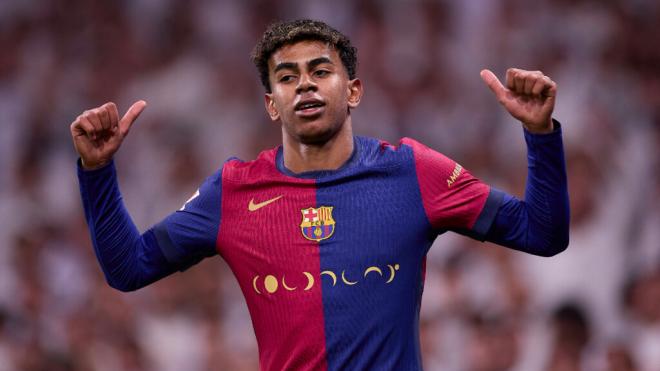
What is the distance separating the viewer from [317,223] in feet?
11.2

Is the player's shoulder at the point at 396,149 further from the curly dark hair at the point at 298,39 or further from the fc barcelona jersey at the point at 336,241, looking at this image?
the curly dark hair at the point at 298,39

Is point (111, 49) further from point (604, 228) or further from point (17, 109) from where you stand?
point (604, 228)

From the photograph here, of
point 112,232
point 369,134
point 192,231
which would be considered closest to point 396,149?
point 192,231

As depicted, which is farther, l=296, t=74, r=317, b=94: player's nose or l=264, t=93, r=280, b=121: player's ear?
l=264, t=93, r=280, b=121: player's ear

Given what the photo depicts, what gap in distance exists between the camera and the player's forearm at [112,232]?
11.3 ft

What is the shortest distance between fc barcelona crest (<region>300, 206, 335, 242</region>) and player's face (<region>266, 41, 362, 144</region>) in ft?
0.71

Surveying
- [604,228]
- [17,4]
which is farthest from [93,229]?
[17,4]

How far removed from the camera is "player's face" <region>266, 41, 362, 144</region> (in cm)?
345

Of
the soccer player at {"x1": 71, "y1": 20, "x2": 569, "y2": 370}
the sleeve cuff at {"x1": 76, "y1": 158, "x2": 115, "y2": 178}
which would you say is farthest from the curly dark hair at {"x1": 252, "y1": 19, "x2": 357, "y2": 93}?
the sleeve cuff at {"x1": 76, "y1": 158, "x2": 115, "y2": 178}

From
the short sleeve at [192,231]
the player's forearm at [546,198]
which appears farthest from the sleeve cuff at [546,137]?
the short sleeve at [192,231]

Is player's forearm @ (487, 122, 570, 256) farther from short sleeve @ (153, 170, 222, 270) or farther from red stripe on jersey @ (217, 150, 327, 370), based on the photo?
short sleeve @ (153, 170, 222, 270)

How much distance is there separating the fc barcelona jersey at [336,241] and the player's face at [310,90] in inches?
5.2

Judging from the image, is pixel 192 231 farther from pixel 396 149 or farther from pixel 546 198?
pixel 546 198

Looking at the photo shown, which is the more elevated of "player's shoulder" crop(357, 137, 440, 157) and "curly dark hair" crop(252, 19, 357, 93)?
"curly dark hair" crop(252, 19, 357, 93)
